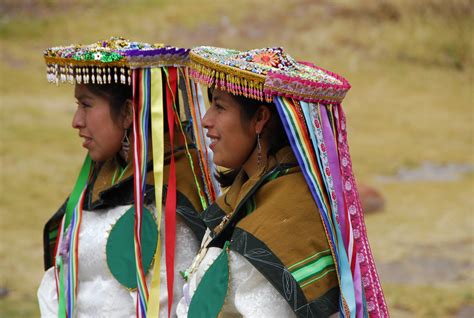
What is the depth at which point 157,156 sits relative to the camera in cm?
317

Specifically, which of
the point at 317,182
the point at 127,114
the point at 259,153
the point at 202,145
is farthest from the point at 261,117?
the point at 127,114

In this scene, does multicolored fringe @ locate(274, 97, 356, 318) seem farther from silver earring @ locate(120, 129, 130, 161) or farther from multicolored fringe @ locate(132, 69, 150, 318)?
silver earring @ locate(120, 129, 130, 161)

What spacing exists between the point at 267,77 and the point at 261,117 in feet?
0.64

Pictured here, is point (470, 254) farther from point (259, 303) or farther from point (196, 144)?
point (259, 303)

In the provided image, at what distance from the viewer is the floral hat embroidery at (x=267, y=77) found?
2.51 metres

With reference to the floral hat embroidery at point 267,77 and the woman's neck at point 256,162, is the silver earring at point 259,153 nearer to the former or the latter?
the woman's neck at point 256,162

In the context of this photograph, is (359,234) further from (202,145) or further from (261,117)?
(202,145)

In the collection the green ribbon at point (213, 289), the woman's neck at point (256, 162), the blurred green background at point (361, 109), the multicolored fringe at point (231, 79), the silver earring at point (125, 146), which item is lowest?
the blurred green background at point (361, 109)

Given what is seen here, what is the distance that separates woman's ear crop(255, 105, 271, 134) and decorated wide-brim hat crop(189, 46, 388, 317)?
9cm

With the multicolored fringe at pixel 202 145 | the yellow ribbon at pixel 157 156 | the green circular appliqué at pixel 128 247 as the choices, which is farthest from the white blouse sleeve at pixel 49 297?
the multicolored fringe at pixel 202 145

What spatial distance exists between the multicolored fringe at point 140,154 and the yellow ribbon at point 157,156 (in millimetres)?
22

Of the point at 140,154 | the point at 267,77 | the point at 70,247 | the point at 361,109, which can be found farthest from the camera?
the point at 361,109

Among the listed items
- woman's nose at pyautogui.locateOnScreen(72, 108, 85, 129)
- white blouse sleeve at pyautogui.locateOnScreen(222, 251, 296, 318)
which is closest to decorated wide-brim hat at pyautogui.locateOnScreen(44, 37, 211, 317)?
woman's nose at pyautogui.locateOnScreen(72, 108, 85, 129)

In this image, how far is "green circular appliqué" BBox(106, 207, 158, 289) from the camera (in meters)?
3.16
